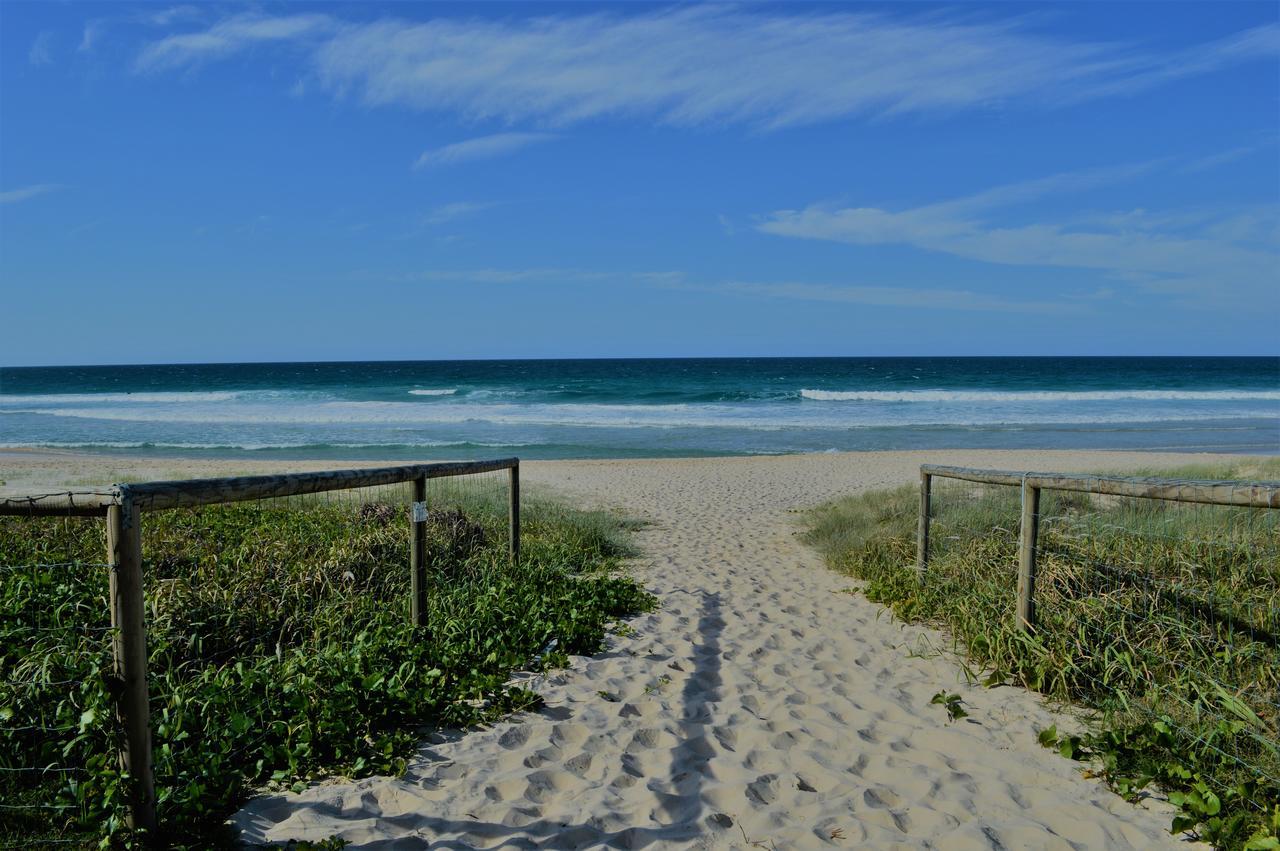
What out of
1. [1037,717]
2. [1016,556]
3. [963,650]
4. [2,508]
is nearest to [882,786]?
[1037,717]

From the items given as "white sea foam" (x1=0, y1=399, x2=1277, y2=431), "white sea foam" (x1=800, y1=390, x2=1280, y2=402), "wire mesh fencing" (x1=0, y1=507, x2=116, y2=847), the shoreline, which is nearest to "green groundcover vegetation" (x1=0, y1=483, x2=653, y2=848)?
"wire mesh fencing" (x1=0, y1=507, x2=116, y2=847)

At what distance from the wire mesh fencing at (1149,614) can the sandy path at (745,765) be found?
38 cm

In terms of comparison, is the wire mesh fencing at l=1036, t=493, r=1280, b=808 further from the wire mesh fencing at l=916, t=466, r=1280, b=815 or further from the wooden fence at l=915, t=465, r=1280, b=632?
the wooden fence at l=915, t=465, r=1280, b=632

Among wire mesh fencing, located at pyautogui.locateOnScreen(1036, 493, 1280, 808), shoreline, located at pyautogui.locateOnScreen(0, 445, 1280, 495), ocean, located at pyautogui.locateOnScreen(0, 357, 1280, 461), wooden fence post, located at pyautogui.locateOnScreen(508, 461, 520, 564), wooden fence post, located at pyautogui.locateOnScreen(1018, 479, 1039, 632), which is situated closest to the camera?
wire mesh fencing, located at pyautogui.locateOnScreen(1036, 493, 1280, 808)

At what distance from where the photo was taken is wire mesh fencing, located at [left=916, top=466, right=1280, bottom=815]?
396 centimetres

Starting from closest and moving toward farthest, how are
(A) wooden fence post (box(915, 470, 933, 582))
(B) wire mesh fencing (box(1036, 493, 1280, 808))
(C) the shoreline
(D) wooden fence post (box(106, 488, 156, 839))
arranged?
(D) wooden fence post (box(106, 488, 156, 839)) → (B) wire mesh fencing (box(1036, 493, 1280, 808)) → (A) wooden fence post (box(915, 470, 933, 582)) → (C) the shoreline

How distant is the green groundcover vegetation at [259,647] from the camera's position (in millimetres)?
3338

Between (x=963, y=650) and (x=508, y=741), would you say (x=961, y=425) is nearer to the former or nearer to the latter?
(x=963, y=650)

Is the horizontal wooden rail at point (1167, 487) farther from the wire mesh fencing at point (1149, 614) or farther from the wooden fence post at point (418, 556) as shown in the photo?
the wooden fence post at point (418, 556)

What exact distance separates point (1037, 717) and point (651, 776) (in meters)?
2.27

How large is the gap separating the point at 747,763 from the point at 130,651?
266 centimetres

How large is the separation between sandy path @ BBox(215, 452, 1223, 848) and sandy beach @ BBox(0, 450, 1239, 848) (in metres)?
0.01

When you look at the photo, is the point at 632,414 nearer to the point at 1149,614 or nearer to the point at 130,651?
the point at 1149,614

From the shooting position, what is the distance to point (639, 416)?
40.6 meters
